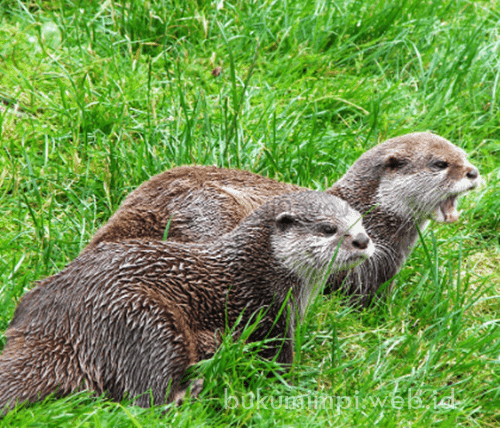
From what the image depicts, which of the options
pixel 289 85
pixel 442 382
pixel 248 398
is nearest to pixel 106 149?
pixel 289 85

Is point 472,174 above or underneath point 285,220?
underneath

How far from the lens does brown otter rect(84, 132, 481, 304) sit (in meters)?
4.02

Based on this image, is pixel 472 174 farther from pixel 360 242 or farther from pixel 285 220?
pixel 285 220

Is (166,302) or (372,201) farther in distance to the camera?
(372,201)

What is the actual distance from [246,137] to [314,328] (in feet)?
5.54

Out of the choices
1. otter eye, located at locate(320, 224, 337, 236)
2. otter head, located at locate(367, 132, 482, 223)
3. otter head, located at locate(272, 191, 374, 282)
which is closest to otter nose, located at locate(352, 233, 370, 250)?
otter head, located at locate(272, 191, 374, 282)

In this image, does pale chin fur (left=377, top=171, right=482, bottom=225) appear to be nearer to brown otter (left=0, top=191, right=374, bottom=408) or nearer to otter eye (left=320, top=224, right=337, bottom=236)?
brown otter (left=0, top=191, right=374, bottom=408)

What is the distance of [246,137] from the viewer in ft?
16.2

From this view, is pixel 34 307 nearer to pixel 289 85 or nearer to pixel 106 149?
pixel 106 149

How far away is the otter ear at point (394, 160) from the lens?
4141 millimetres

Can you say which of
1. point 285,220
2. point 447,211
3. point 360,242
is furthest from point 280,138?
point 360,242

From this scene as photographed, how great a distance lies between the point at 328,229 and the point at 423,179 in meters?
0.89

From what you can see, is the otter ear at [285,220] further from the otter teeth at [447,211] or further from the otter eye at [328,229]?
the otter teeth at [447,211]

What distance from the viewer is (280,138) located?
4844mm
